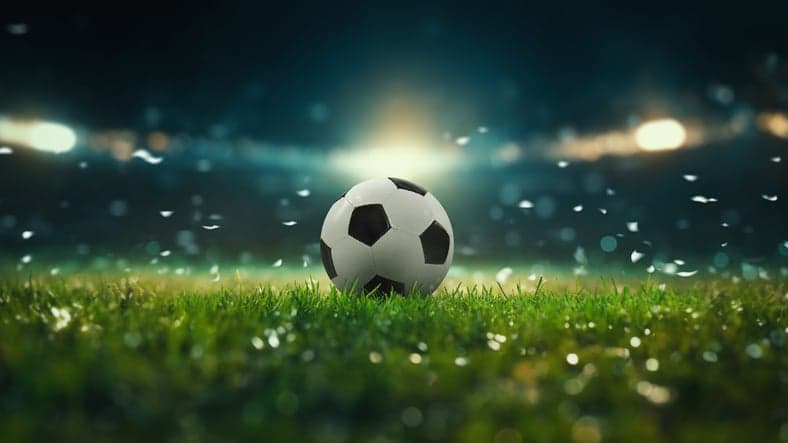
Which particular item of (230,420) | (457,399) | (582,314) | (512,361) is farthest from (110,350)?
(582,314)

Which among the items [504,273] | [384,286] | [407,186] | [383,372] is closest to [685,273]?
[504,273]

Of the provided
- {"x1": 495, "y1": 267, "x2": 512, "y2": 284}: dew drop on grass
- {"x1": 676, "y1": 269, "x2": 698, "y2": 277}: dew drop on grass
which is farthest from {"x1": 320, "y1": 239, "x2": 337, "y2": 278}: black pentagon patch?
{"x1": 495, "y1": 267, "x2": 512, "y2": 284}: dew drop on grass

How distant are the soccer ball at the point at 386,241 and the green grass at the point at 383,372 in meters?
0.65

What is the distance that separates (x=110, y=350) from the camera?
288cm

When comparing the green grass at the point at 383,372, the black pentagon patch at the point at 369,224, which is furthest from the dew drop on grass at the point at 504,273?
the green grass at the point at 383,372

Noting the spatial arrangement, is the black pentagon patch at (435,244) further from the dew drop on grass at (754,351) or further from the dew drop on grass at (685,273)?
the dew drop on grass at (685,273)

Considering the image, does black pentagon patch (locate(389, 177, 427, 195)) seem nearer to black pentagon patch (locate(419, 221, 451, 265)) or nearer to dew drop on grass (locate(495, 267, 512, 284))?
black pentagon patch (locate(419, 221, 451, 265))

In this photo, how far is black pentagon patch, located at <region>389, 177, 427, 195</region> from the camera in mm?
5344

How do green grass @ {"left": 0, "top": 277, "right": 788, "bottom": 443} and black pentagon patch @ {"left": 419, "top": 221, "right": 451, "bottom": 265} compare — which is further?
black pentagon patch @ {"left": 419, "top": 221, "right": 451, "bottom": 265}

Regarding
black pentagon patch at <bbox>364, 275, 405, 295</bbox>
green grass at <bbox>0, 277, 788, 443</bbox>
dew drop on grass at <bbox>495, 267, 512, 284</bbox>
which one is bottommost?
green grass at <bbox>0, 277, 788, 443</bbox>

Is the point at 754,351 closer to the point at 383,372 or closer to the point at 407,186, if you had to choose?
the point at 383,372

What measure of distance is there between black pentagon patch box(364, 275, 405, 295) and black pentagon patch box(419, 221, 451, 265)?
0.30m

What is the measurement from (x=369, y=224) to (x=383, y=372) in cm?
242

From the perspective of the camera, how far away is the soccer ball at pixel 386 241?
5062 mm
